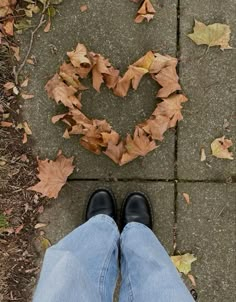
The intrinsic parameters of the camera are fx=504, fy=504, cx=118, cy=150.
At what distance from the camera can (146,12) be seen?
2.57 m

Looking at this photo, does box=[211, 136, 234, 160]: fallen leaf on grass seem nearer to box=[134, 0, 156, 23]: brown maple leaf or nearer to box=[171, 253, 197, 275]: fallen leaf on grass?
box=[171, 253, 197, 275]: fallen leaf on grass

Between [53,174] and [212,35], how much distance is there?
1.08 metres

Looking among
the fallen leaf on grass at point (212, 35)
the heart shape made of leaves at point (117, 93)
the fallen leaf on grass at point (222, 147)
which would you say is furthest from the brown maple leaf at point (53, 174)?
the fallen leaf on grass at point (212, 35)

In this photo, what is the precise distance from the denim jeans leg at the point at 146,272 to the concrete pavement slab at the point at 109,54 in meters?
0.36

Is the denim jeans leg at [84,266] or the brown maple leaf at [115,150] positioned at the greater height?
the brown maple leaf at [115,150]

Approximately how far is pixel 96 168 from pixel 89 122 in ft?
0.82

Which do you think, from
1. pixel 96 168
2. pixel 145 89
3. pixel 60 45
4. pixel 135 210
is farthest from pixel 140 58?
pixel 135 210

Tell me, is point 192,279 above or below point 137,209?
below

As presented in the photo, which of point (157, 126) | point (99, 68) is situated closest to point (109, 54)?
point (99, 68)

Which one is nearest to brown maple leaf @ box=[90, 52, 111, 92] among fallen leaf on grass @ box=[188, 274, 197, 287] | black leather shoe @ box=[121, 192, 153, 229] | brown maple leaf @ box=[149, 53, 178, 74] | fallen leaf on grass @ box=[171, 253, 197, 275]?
brown maple leaf @ box=[149, 53, 178, 74]

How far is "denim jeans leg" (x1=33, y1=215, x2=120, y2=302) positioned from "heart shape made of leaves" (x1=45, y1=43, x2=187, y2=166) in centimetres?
38

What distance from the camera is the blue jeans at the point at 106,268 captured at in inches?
76.2

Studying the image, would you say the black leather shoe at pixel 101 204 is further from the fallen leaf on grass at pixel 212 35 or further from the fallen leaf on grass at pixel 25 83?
the fallen leaf on grass at pixel 212 35

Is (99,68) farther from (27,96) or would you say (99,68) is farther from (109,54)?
(27,96)
